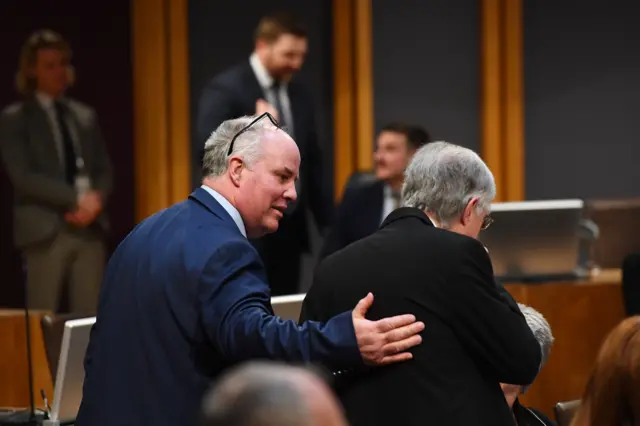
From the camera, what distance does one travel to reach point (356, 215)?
15.0ft

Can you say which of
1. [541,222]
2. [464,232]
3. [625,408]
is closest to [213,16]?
[541,222]

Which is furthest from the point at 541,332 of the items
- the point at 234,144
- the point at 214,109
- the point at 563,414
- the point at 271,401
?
the point at 214,109

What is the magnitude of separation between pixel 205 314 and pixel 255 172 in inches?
12.4

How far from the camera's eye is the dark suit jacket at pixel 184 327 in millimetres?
2066

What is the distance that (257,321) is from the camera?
2031 millimetres

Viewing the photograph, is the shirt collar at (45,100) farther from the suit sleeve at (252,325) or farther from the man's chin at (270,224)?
the suit sleeve at (252,325)

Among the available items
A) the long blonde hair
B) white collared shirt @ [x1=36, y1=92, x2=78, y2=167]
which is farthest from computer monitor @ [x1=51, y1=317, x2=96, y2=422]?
the long blonde hair

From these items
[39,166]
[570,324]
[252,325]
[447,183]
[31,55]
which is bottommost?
[570,324]

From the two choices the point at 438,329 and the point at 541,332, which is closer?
the point at 438,329

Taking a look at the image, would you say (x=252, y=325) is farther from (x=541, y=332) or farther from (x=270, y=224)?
(x=541, y=332)

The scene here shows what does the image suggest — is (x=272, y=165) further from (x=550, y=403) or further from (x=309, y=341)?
(x=550, y=403)

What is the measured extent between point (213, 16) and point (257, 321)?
13.4ft

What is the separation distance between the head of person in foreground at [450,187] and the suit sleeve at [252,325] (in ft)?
1.17

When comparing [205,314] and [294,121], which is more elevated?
[294,121]
